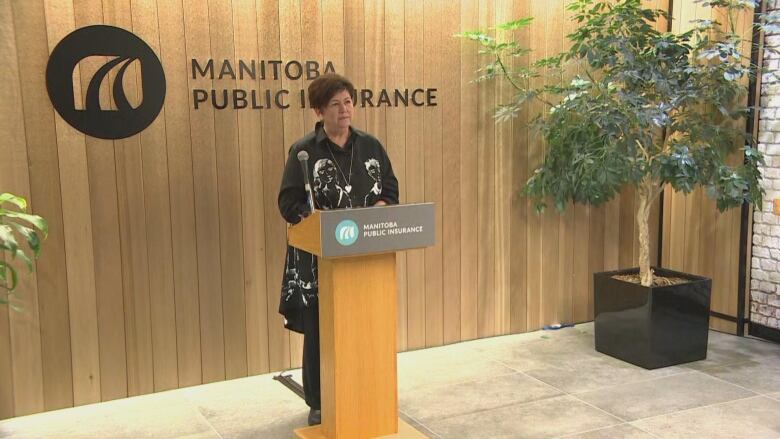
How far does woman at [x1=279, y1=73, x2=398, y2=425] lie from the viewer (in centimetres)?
315

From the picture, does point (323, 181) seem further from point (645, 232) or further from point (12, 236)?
point (645, 232)

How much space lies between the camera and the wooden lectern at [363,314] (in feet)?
9.00

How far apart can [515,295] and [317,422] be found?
1.95 metres

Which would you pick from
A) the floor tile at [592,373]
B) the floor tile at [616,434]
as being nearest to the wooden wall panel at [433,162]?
the floor tile at [592,373]

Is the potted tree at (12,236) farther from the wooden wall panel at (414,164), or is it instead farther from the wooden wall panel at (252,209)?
the wooden wall panel at (414,164)

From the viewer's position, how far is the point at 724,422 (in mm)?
3424

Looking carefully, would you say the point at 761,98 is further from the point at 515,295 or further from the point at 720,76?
the point at 515,295

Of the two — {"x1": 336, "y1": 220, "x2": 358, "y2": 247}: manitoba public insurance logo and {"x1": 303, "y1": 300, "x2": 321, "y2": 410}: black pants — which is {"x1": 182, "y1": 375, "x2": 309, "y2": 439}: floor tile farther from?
{"x1": 336, "y1": 220, "x2": 358, "y2": 247}: manitoba public insurance logo

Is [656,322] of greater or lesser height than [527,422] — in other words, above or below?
above

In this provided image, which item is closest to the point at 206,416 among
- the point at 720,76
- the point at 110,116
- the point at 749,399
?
the point at 110,116

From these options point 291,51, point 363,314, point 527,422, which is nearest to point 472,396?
point 527,422

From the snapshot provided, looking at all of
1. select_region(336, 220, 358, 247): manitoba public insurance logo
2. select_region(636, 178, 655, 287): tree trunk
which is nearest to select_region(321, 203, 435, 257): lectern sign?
select_region(336, 220, 358, 247): manitoba public insurance logo

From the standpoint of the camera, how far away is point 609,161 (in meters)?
4.00

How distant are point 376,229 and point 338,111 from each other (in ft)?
2.14
